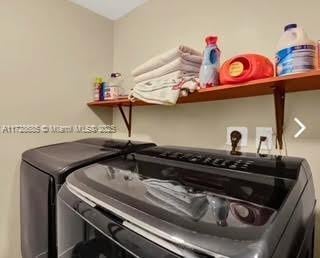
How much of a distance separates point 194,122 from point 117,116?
3.15ft

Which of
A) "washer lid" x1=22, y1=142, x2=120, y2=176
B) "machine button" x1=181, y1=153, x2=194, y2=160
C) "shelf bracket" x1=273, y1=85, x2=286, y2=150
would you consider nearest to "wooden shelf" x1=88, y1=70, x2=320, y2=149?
"shelf bracket" x1=273, y1=85, x2=286, y2=150

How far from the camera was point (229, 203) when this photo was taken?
680 millimetres

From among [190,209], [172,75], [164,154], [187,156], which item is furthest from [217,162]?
[172,75]

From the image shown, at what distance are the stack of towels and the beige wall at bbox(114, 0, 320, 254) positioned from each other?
10.7 inches

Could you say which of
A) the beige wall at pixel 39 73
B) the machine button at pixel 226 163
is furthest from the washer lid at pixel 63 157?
the machine button at pixel 226 163

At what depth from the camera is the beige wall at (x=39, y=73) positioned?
1812 millimetres

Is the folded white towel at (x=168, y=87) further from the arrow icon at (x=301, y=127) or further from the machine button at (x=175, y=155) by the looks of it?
the arrow icon at (x=301, y=127)

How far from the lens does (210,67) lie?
4.26 ft

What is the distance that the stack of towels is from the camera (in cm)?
135

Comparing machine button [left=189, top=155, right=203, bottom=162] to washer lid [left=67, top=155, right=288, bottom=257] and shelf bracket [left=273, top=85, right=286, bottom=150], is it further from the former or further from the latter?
shelf bracket [left=273, top=85, right=286, bottom=150]

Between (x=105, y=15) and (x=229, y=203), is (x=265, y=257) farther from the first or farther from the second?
(x=105, y=15)

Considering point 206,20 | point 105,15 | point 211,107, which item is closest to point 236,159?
point 211,107

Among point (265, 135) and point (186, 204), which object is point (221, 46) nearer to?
point (265, 135)

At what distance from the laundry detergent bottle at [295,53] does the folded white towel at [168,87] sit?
438mm
